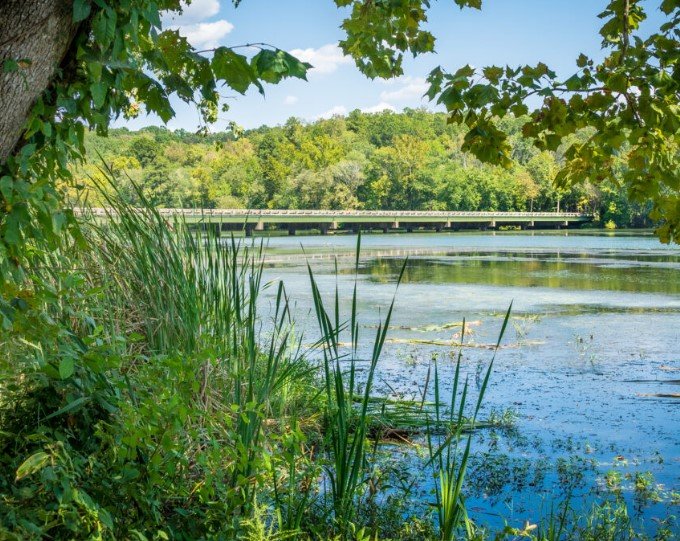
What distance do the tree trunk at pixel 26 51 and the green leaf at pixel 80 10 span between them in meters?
0.06

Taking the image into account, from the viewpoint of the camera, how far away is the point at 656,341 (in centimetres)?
892

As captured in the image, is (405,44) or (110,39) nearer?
(110,39)

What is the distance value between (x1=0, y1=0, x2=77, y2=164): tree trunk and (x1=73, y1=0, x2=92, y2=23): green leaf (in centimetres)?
6

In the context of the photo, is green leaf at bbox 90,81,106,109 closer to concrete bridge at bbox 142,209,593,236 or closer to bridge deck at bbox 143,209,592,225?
bridge deck at bbox 143,209,592,225

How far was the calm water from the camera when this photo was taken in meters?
4.23

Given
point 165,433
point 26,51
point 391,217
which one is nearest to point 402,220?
point 391,217

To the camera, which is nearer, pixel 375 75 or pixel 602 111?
pixel 602 111

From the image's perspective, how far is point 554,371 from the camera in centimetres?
725

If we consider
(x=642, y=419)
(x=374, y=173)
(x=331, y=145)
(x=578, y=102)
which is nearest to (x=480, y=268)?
(x=642, y=419)

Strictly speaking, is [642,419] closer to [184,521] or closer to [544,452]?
[544,452]

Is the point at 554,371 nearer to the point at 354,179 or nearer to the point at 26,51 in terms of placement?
the point at 26,51

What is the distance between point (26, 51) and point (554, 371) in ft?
20.2

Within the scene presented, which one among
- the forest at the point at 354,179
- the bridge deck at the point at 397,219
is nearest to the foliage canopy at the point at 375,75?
the bridge deck at the point at 397,219

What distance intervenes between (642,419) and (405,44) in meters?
2.90
